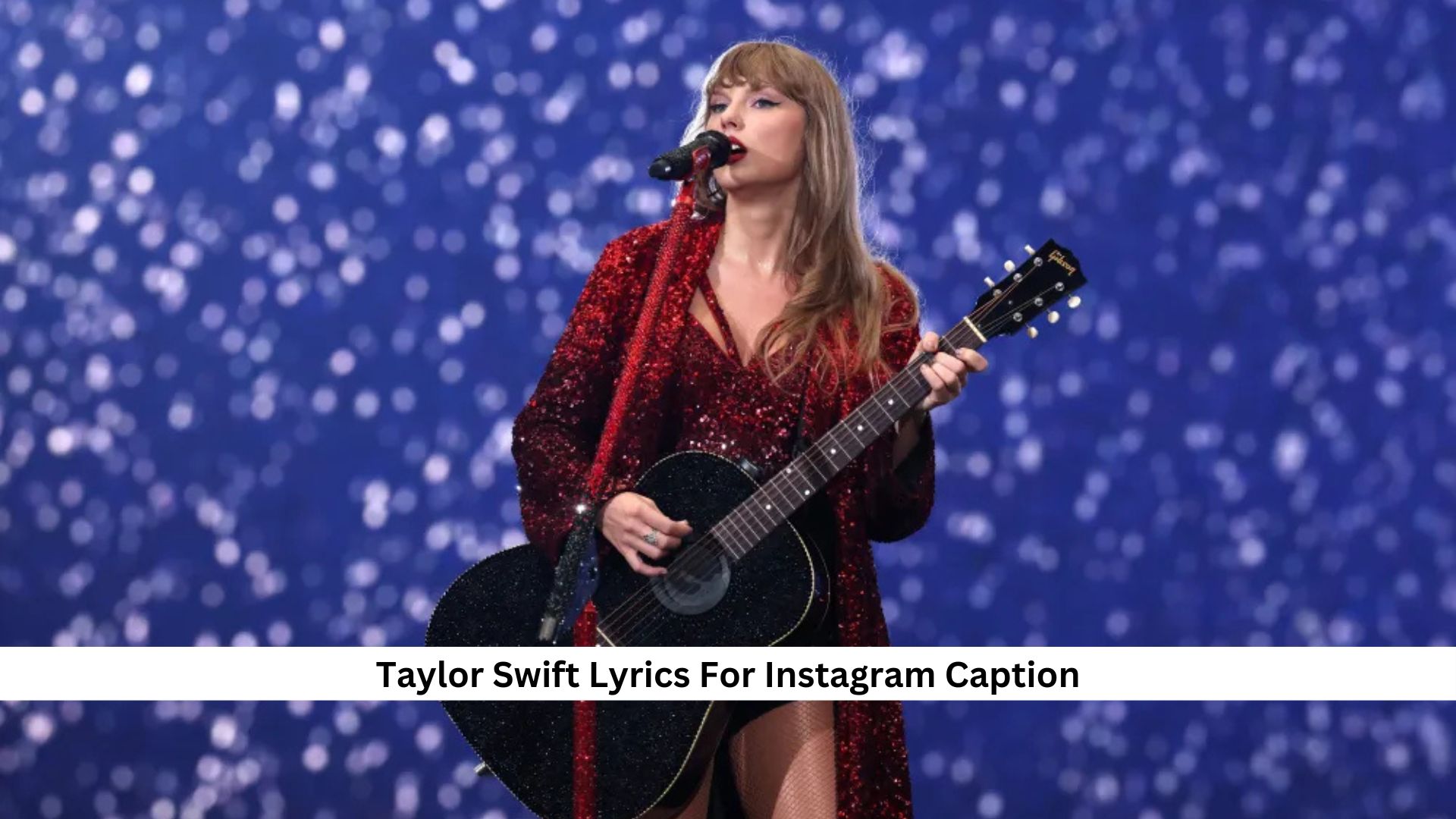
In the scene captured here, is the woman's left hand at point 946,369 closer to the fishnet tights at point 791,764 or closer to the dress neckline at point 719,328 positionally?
the dress neckline at point 719,328

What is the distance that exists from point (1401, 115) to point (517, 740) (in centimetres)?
210

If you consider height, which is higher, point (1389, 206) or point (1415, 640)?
point (1389, 206)

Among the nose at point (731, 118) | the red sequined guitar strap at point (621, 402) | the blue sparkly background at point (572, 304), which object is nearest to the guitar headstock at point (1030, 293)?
the nose at point (731, 118)

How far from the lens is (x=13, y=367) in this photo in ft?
11.8

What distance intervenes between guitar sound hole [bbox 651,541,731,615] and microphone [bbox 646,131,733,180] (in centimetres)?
51

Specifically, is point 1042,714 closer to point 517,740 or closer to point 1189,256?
point 1189,256

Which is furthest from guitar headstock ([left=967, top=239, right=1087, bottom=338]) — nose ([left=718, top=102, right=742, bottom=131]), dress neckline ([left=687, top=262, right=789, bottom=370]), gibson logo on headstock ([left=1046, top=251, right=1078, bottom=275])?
nose ([left=718, top=102, right=742, bottom=131])

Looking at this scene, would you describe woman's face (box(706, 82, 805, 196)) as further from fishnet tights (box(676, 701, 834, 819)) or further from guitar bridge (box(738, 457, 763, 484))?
fishnet tights (box(676, 701, 834, 819))

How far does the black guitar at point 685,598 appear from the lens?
2.18m

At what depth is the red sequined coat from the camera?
7.31 feet

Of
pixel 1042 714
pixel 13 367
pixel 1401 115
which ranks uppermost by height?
pixel 1401 115

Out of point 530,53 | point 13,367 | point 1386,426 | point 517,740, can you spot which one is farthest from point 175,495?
point 1386,426

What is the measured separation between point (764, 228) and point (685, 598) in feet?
1.66

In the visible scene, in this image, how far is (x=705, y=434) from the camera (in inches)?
90.0
